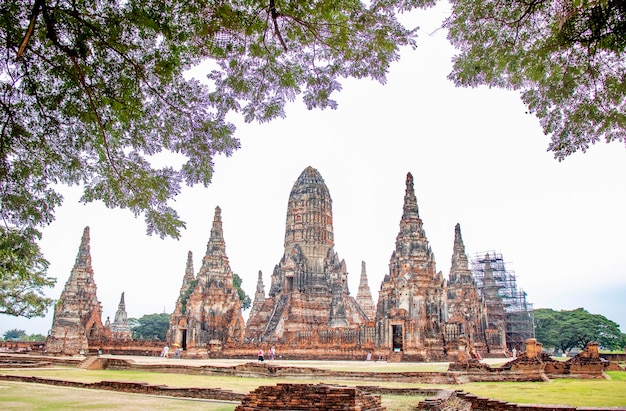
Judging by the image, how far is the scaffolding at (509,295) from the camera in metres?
44.5

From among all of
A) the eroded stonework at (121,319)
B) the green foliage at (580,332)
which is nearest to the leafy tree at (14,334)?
the eroded stonework at (121,319)

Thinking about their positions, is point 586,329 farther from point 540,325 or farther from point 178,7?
point 178,7

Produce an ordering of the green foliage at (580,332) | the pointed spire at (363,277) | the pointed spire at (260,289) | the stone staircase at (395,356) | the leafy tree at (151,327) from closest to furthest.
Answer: the stone staircase at (395,356) → the pointed spire at (260,289) → the pointed spire at (363,277) → the green foliage at (580,332) → the leafy tree at (151,327)

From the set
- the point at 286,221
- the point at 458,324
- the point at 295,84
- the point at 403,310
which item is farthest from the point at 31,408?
the point at 286,221

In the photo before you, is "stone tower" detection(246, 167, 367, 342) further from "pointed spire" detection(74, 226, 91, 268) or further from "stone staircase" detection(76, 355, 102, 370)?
"stone staircase" detection(76, 355, 102, 370)

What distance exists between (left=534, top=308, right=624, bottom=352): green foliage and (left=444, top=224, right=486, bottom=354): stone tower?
18.6 m

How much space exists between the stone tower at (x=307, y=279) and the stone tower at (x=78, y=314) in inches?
440

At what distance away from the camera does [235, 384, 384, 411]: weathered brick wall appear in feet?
28.5

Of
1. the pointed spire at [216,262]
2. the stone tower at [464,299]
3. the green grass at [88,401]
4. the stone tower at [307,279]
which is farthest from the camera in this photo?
the stone tower at [307,279]

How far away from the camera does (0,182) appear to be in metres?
8.09

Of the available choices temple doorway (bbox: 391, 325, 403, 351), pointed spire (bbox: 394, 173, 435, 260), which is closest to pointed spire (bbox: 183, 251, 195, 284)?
pointed spire (bbox: 394, 173, 435, 260)

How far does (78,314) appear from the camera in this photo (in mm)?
35375

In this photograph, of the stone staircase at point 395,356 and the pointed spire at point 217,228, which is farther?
the pointed spire at point 217,228

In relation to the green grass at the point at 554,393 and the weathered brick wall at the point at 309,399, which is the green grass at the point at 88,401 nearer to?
the weathered brick wall at the point at 309,399
